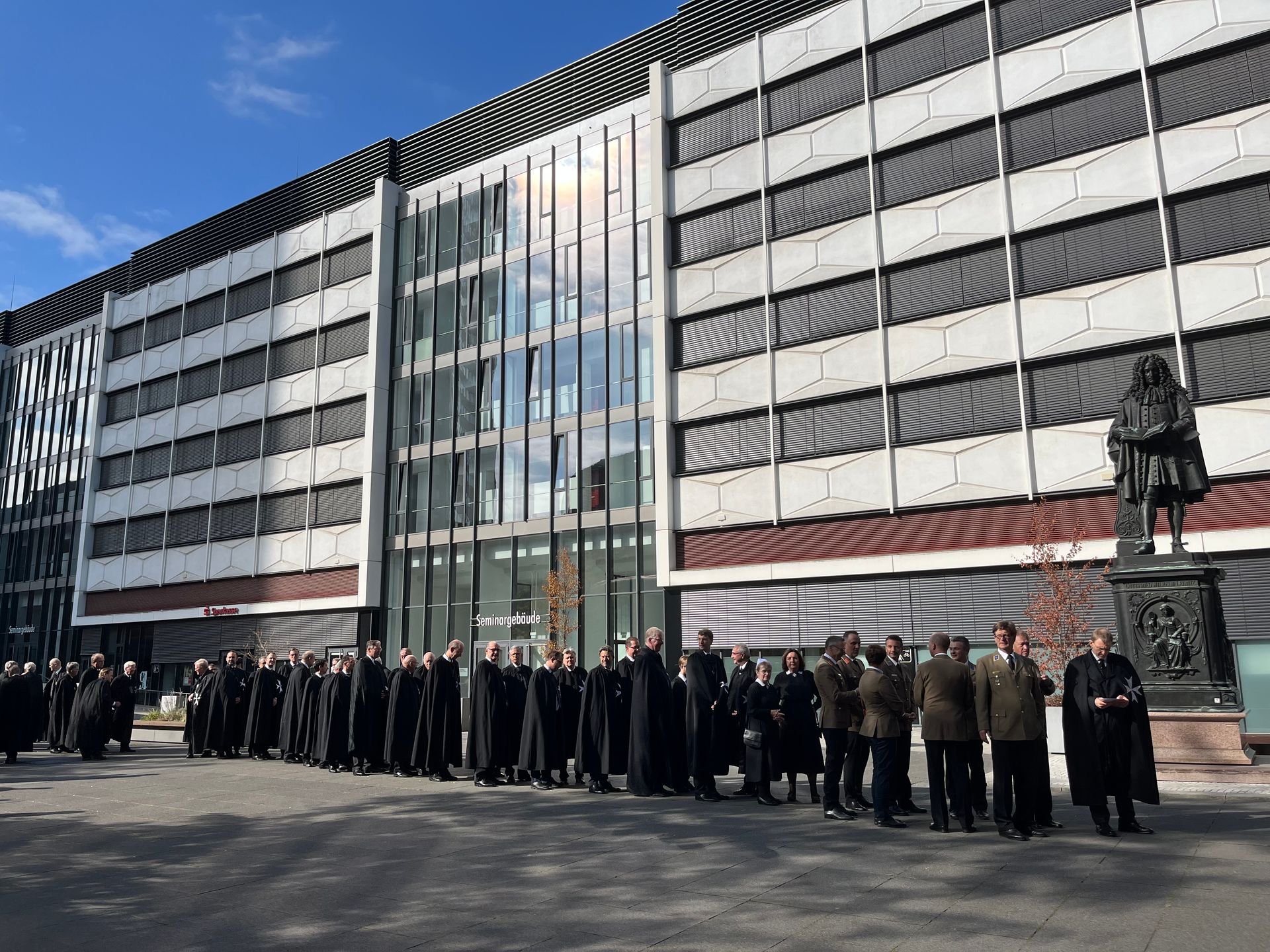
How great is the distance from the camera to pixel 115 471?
46.3 m

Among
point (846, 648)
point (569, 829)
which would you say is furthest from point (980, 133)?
point (569, 829)

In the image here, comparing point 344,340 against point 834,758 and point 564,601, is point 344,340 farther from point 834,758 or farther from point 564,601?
point 834,758

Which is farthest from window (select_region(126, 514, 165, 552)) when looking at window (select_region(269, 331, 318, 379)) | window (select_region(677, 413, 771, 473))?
window (select_region(677, 413, 771, 473))

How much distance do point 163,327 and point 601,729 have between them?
136ft

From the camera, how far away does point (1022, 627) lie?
22406mm

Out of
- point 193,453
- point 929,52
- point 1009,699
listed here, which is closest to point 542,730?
point 1009,699

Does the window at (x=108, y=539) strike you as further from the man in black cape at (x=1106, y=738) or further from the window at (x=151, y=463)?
the man in black cape at (x=1106, y=738)

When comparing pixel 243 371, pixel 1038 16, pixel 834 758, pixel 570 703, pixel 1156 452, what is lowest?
pixel 834 758

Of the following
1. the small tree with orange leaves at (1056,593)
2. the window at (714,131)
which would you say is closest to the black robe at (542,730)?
the small tree with orange leaves at (1056,593)

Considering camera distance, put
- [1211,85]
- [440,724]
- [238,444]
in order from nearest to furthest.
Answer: [440,724], [1211,85], [238,444]

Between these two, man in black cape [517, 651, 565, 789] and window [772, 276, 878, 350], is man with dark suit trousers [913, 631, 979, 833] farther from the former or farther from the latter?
window [772, 276, 878, 350]

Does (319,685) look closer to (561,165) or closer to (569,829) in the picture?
(569,829)

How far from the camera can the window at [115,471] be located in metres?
45.8

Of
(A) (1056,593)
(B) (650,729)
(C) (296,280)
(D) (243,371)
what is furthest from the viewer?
(D) (243,371)
